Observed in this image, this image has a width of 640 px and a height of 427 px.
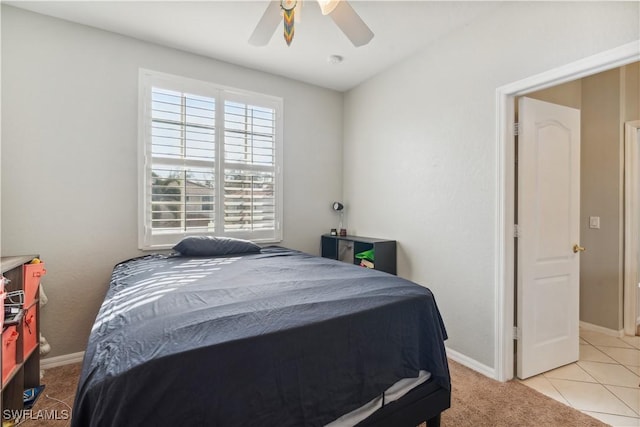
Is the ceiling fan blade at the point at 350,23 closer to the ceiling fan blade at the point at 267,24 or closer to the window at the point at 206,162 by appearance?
the ceiling fan blade at the point at 267,24

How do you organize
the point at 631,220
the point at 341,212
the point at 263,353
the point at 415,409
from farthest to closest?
the point at 341,212
the point at 631,220
the point at 415,409
the point at 263,353

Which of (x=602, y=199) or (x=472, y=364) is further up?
(x=602, y=199)

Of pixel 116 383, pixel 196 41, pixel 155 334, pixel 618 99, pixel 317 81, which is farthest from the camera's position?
pixel 317 81

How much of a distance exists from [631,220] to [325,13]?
3.50 metres

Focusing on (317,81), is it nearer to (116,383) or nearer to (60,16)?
(60,16)

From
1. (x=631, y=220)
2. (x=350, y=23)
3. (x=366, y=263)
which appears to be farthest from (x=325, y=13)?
(x=631, y=220)

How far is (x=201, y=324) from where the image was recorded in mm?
1199

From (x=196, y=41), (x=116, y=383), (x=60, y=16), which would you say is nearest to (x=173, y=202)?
(x=196, y=41)

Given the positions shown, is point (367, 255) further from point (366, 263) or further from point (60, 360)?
point (60, 360)

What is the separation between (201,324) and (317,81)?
321 centimetres

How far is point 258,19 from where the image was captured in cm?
251

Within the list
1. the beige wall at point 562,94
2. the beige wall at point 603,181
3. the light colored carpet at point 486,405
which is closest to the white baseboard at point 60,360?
the light colored carpet at point 486,405

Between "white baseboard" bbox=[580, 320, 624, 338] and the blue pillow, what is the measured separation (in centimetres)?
352

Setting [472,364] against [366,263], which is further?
[366,263]
